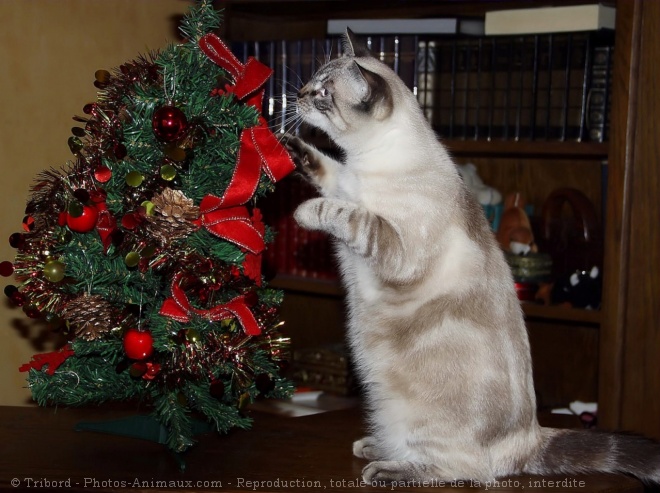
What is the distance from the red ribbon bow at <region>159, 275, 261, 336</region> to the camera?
3.76 ft

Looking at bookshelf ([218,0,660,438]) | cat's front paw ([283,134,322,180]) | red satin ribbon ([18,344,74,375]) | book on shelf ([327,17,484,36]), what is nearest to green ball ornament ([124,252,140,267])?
red satin ribbon ([18,344,74,375])

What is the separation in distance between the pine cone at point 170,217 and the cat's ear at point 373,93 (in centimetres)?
34

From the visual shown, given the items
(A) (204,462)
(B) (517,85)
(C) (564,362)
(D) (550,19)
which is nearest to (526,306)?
(C) (564,362)

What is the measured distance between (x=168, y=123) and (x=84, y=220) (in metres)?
0.18

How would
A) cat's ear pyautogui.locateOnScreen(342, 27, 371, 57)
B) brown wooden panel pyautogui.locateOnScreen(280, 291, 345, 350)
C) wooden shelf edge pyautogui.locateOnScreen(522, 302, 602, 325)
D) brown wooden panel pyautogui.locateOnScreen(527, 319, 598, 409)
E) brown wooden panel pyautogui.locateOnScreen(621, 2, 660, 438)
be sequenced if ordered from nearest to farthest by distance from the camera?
cat's ear pyautogui.locateOnScreen(342, 27, 371, 57) → brown wooden panel pyautogui.locateOnScreen(621, 2, 660, 438) → wooden shelf edge pyautogui.locateOnScreen(522, 302, 602, 325) → brown wooden panel pyautogui.locateOnScreen(527, 319, 598, 409) → brown wooden panel pyautogui.locateOnScreen(280, 291, 345, 350)

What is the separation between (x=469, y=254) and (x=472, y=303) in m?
0.07

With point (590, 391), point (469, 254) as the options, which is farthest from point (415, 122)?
point (590, 391)

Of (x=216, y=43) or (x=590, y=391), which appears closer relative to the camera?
(x=216, y=43)

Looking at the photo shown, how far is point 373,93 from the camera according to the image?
51.6 inches

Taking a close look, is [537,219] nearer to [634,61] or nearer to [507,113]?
[507,113]

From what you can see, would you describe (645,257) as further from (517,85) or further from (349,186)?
(349,186)

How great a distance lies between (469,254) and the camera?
126cm

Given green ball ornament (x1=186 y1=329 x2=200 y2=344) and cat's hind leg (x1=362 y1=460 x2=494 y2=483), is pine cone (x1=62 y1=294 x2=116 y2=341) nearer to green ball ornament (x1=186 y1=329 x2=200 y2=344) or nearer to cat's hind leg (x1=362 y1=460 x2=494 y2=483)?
green ball ornament (x1=186 y1=329 x2=200 y2=344)

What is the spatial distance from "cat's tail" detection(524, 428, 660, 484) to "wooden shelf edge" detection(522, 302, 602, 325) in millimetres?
631
